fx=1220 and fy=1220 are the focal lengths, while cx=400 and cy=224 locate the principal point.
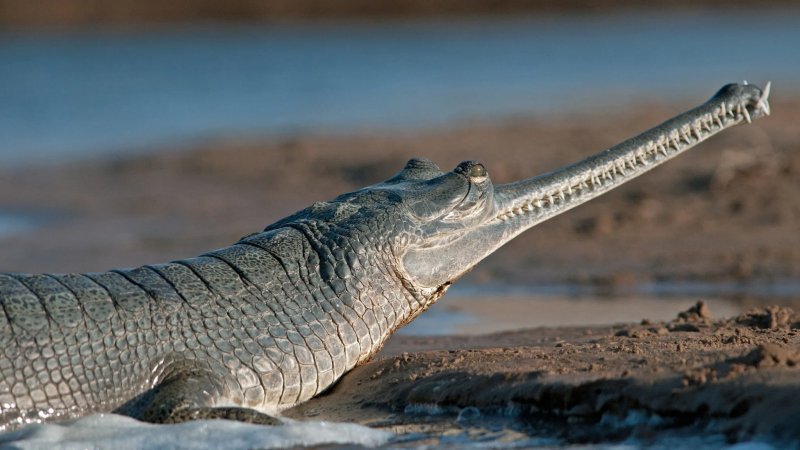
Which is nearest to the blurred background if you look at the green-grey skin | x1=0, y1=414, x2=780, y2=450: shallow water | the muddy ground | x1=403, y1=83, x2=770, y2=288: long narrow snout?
the muddy ground

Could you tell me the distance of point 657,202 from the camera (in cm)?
1076

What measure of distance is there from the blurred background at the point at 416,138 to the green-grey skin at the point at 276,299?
167cm

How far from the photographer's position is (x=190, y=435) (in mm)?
4863

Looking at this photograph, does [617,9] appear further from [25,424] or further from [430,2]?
[25,424]

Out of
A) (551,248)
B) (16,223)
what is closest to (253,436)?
(551,248)

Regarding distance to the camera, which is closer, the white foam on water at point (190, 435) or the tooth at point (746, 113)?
the white foam on water at point (190, 435)

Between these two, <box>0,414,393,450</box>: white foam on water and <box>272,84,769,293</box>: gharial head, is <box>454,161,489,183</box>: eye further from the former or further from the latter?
<box>0,414,393,450</box>: white foam on water

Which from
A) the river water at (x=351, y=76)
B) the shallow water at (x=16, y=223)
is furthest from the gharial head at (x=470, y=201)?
the shallow water at (x=16, y=223)

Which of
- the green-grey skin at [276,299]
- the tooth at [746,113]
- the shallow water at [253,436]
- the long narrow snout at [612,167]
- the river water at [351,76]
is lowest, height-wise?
the shallow water at [253,436]

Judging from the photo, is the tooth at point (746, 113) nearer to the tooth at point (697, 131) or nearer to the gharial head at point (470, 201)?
the gharial head at point (470, 201)

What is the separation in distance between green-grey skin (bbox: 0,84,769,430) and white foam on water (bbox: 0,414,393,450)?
10cm

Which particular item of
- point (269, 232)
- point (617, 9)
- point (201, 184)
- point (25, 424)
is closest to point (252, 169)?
point (201, 184)

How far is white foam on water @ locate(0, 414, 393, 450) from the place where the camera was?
4.83 meters

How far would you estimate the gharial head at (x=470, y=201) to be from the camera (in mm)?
5785
